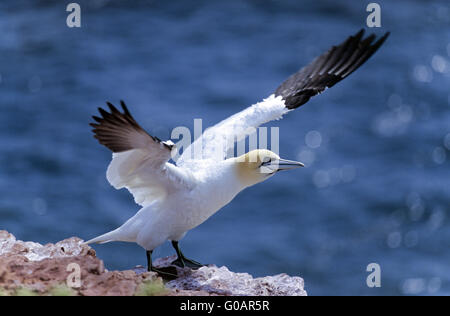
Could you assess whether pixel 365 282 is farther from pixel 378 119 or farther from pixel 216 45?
pixel 216 45

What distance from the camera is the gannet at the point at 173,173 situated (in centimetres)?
631

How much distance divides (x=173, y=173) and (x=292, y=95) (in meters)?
2.62

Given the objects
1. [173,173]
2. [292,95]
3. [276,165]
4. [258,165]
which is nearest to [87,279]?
[173,173]

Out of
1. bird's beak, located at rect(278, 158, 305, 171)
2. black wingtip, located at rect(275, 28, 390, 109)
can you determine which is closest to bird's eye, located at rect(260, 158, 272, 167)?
bird's beak, located at rect(278, 158, 305, 171)

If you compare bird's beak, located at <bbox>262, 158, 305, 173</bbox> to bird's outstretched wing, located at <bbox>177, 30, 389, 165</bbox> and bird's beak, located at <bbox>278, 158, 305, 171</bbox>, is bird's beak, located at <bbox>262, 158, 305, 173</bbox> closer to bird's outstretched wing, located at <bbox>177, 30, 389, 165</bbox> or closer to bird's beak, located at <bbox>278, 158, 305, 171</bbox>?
bird's beak, located at <bbox>278, 158, 305, 171</bbox>

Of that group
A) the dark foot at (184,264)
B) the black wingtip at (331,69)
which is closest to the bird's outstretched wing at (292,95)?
the black wingtip at (331,69)

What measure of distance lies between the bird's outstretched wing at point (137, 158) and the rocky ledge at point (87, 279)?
0.78 meters

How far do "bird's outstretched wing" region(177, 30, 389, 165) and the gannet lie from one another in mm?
14

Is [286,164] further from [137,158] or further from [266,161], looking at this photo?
[137,158]

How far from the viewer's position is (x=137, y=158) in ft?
21.9

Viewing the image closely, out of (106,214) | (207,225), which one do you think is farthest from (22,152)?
(207,225)

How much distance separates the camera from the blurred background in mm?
16969

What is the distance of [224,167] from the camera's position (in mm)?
7453

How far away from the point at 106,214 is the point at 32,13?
9024 mm
